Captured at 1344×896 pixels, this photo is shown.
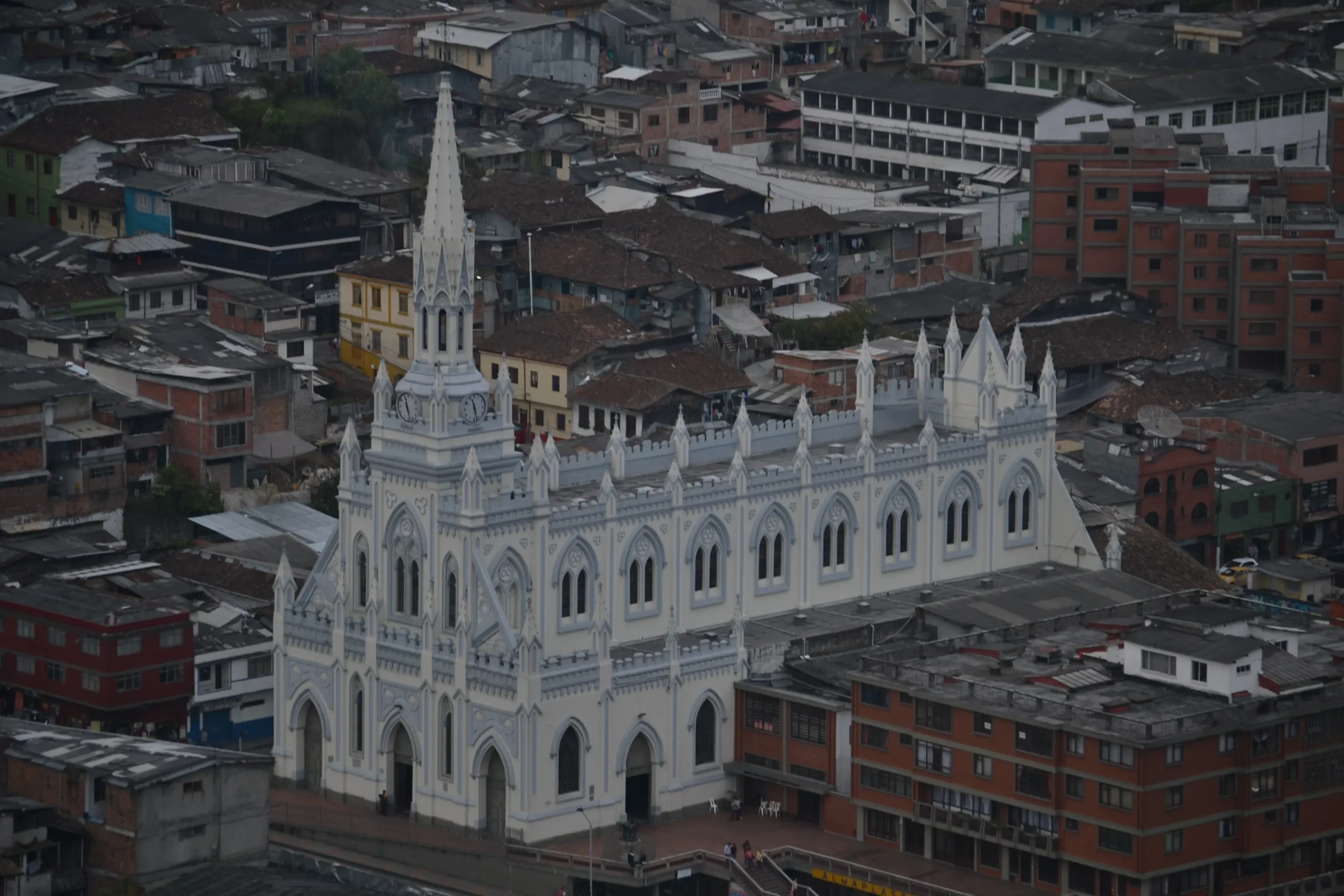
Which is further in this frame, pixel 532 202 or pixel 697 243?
pixel 532 202

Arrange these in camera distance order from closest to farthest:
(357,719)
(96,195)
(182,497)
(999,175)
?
(357,719) < (182,497) < (96,195) < (999,175)

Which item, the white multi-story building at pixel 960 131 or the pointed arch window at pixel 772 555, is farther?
the white multi-story building at pixel 960 131

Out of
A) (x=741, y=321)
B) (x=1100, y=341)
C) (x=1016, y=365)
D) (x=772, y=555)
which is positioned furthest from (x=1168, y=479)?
(x=741, y=321)

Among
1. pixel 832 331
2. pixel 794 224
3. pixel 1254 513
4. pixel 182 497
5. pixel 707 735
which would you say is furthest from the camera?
pixel 794 224

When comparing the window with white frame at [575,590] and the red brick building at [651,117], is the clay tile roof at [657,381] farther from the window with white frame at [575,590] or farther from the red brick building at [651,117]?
Result: the red brick building at [651,117]

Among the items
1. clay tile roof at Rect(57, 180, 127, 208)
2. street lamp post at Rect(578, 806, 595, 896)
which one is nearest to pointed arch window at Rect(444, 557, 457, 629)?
street lamp post at Rect(578, 806, 595, 896)

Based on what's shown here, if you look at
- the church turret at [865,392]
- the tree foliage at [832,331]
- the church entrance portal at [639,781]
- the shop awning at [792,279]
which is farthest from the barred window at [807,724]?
the shop awning at [792,279]

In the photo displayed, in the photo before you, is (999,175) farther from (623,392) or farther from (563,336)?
(623,392)
